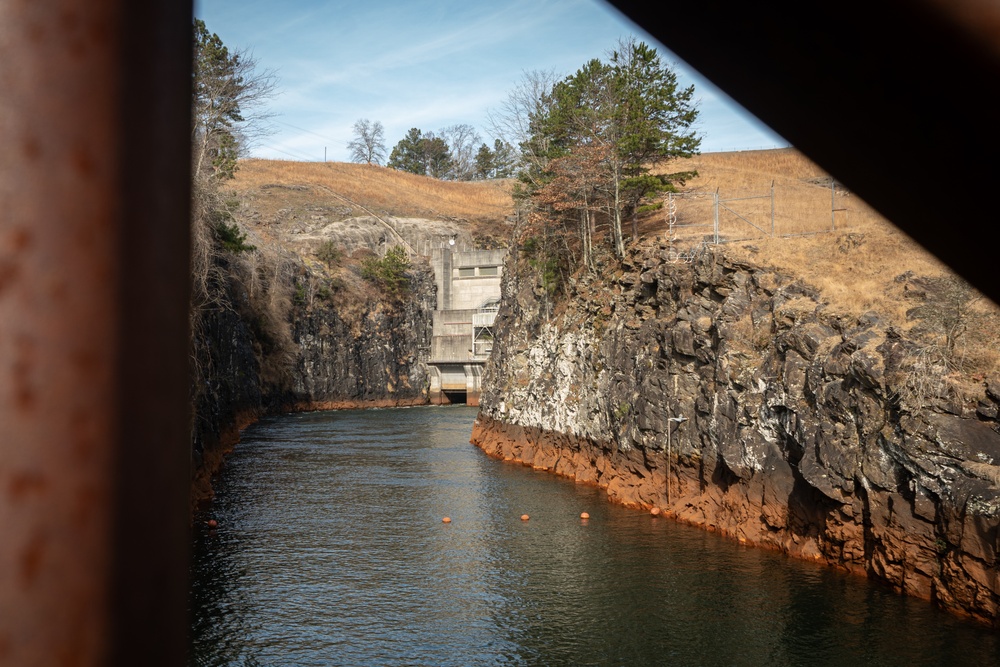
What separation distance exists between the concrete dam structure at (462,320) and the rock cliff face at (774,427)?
30366mm

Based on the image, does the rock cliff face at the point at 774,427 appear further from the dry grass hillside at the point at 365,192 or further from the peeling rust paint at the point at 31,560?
the dry grass hillside at the point at 365,192

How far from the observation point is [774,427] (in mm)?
20203

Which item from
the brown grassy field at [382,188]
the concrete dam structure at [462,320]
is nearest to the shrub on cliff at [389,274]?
the concrete dam structure at [462,320]

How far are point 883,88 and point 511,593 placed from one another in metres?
16.8

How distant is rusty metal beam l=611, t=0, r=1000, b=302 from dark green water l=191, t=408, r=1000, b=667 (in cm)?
1343

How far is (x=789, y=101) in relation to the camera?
40.6 inches

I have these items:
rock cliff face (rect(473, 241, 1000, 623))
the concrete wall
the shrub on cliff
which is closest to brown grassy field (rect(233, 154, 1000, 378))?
rock cliff face (rect(473, 241, 1000, 623))

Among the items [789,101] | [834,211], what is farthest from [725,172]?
[789,101]

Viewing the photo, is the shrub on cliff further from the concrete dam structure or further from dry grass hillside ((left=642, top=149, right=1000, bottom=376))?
dry grass hillside ((left=642, top=149, right=1000, bottom=376))

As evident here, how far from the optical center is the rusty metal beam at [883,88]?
2.71 feet

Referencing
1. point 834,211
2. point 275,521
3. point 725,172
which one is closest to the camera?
point 275,521

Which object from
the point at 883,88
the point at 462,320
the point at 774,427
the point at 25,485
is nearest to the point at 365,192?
the point at 462,320

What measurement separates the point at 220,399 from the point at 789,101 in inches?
1495

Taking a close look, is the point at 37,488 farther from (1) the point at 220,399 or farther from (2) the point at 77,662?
(1) the point at 220,399
